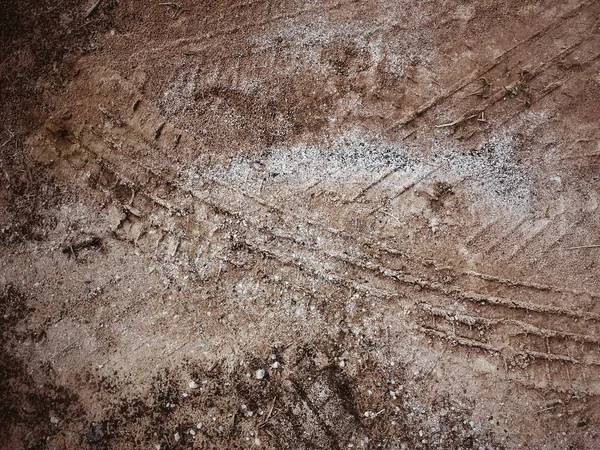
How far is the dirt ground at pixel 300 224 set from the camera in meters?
2.96

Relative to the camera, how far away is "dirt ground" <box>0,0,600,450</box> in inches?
116

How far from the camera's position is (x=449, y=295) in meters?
3.02

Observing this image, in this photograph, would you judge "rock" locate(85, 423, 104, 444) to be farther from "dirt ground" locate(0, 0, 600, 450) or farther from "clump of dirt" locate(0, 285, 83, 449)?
"clump of dirt" locate(0, 285, 83, 449)

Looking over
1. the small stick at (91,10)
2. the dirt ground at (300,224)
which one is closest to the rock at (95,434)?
the dirt ground at (300,224)

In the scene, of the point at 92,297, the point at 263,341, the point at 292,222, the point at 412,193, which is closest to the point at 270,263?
the point at 292,222

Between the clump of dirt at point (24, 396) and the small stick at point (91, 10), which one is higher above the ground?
the small stick at point (91, 10)

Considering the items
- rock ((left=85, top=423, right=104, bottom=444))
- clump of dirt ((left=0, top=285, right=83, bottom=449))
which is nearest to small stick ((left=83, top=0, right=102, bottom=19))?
clump of dirt ((left=0, top=285, right=83, bottom=449))

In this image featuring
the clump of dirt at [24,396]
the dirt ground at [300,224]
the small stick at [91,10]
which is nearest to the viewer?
the dirt ground at [300,224]

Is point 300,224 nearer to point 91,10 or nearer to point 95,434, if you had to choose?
point 95,434

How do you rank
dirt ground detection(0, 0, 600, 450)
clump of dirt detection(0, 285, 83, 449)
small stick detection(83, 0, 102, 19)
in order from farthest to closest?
small stick detection(83, 0, 102, 19), clump of dirt detection(0, 285, 83, 449), dirt ground detection(0, 0, 600, 450)

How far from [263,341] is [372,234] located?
1.11m

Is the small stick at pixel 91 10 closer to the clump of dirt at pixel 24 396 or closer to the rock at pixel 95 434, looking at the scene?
the clump of dirt at pixel 24 396

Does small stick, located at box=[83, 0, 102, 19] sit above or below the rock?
above

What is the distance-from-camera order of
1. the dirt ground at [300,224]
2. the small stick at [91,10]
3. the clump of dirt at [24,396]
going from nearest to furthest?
1. the dirt ground at [300,224]
2. the clump of dirt at [24,396]
3. the small stick at [91,10]
